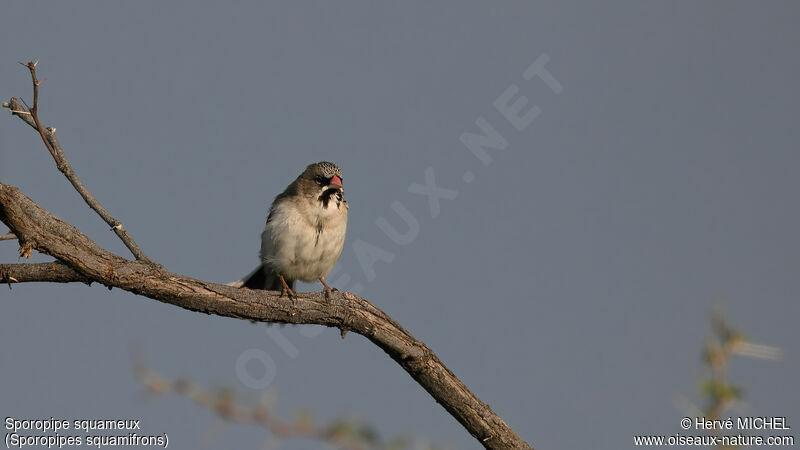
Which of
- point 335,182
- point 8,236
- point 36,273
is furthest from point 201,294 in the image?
point 335,182

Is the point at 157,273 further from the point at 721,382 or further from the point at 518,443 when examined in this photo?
the point at 721,382

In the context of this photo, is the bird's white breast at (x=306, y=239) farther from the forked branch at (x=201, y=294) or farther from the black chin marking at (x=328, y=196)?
the forked branch at (x=201, y=294)

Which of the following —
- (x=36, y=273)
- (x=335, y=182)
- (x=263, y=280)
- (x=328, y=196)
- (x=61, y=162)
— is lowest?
(x=36, y=273)

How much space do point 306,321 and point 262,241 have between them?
341cm

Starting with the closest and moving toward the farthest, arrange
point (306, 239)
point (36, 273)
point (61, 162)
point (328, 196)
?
point (36, 273) < point (61, 162) < point (306, 239) < point (328, 196)

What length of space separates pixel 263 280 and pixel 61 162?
14.1 feet

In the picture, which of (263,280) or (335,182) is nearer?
(335,182)

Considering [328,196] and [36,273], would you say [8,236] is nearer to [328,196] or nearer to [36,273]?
[36,273]

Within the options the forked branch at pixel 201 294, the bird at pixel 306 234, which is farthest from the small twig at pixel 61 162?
the bird at pixel 306 234

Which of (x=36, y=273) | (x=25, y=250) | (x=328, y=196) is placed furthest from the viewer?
(x=328, y=196)

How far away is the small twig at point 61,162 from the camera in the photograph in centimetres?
561

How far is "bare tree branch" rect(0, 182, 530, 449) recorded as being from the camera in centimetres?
579

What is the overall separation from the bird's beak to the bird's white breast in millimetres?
215

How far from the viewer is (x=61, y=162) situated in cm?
640
